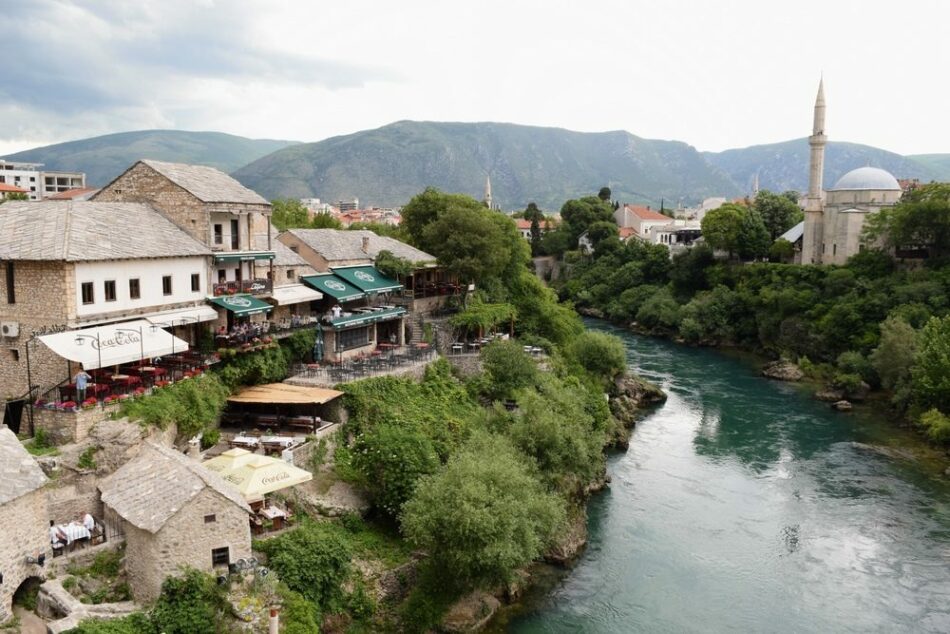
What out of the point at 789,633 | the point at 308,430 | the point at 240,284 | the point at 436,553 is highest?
the point at 240,284

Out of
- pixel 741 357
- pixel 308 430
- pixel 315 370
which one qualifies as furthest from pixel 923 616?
pixel 741 357

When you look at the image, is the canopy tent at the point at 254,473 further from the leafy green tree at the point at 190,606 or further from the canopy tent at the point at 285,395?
the canopy tent at the point at 285,395

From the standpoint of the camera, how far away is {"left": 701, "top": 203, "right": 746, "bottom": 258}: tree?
76188 millimetres

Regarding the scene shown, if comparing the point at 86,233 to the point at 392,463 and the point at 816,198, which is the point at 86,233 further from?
the point at 816,198

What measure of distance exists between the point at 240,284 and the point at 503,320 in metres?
17.0

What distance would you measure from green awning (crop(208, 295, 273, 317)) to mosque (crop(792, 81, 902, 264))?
190 feet

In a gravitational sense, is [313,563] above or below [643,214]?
below

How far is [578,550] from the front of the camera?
26.7 m

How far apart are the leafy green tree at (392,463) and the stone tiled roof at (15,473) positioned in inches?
393

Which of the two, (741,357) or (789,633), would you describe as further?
(741,357)

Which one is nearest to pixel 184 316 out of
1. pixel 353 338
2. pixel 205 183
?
pixel 205 183

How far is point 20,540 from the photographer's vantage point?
16062 mm

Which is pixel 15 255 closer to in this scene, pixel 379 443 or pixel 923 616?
pixel 379 443

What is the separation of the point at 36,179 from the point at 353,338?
123 m
